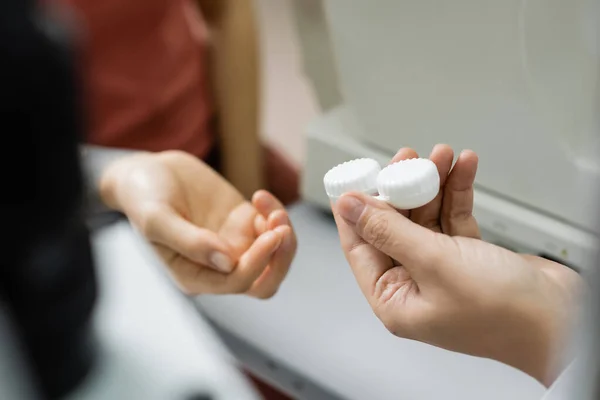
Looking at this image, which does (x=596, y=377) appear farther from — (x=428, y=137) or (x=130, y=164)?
(x=130, y=164)

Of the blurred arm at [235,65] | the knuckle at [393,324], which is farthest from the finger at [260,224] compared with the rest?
the blurred arm at [235,65]

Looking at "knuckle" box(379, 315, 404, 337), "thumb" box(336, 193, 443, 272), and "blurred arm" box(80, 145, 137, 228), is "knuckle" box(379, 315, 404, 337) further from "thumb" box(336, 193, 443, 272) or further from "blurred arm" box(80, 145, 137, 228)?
"blurred arm" box(80, 145, 137, 228)

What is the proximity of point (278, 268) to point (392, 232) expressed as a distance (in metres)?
0.13

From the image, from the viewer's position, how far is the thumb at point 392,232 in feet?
0.80

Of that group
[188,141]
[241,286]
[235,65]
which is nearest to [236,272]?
[241,286]

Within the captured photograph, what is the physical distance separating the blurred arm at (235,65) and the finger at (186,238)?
0.28m

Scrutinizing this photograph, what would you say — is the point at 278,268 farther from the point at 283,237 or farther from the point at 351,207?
the point at 351,207

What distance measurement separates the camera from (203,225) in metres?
0.38

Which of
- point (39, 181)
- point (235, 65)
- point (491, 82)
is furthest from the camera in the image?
point (235, 65)

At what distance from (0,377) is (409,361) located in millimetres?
188

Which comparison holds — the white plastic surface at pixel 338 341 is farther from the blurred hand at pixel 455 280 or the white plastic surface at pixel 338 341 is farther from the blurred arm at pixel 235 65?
the blurred arm at pixel 235 65

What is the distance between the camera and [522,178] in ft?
1.11

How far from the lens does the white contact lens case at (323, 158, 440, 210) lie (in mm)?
247

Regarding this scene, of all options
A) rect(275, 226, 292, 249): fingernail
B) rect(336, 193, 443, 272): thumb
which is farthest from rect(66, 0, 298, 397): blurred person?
rect(336, 193, 443, 272): thumb
